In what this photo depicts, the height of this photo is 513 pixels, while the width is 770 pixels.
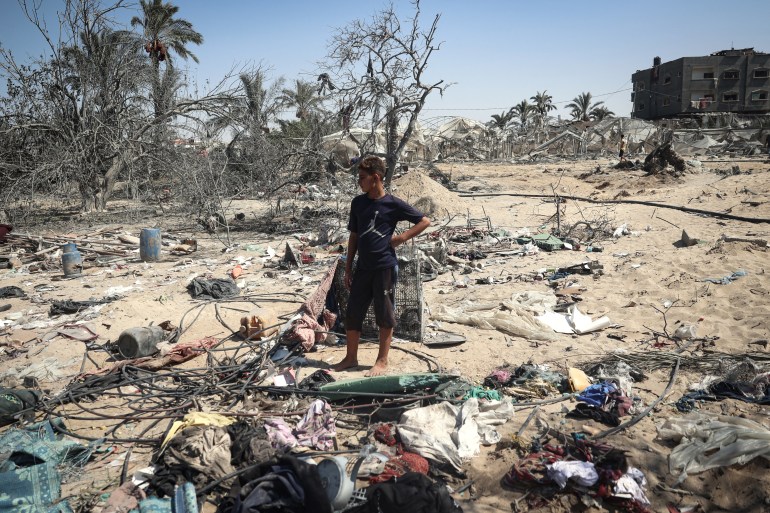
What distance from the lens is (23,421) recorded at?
3.45 m

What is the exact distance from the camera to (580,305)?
568 centimetres

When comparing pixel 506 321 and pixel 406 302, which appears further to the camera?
pixel 506 321

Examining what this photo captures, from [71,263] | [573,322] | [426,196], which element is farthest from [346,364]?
[426,196]

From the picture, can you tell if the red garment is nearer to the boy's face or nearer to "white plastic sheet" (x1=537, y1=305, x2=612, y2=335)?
the boy's face

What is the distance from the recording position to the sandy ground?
108 inches

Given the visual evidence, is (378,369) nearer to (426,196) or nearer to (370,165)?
(370,165)

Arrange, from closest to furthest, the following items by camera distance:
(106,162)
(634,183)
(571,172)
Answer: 1. (106,162)
2. (634,183)
3. (571,172)

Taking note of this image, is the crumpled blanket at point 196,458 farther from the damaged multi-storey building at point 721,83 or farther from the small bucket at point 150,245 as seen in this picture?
the damaged multi-storey building at point 721,83

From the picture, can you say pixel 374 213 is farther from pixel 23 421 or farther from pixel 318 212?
pixel 318 212

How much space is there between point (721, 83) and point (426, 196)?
37.9m

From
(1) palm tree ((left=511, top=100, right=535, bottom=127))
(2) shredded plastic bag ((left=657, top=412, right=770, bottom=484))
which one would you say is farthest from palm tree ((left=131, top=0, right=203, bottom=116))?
(1) palm tree ((left=511, top=100, right=535, bottom=127))

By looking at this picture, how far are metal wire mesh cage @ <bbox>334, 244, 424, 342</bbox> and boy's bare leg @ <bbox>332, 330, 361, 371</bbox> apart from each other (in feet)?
2.15

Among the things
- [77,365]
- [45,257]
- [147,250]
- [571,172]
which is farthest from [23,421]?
[571,172]

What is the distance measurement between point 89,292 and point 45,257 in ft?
9.40
